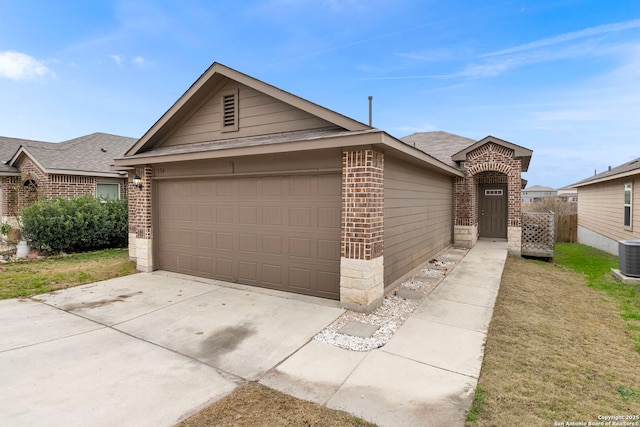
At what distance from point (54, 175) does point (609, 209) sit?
77.8ft

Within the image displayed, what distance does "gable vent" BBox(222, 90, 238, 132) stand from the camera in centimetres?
717

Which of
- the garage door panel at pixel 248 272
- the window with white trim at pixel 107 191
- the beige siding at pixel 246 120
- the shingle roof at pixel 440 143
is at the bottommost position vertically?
the garage door panel at pixel 248 272

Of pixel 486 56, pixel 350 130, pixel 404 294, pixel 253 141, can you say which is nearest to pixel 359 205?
pixel 350 130

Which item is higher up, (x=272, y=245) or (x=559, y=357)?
(x=272, y=245)

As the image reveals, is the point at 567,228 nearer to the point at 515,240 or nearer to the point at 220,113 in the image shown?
the point at 515,240

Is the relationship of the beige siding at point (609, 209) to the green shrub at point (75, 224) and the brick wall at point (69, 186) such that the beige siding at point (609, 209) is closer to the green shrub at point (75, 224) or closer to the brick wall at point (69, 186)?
the green shrub at point (75, 224)

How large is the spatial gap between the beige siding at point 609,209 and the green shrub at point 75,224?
750 inches

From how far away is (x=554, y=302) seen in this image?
6.44 m

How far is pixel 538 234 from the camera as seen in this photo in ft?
38.1

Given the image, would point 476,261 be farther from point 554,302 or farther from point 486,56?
point 486,56

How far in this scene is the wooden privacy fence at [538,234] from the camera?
447 inches

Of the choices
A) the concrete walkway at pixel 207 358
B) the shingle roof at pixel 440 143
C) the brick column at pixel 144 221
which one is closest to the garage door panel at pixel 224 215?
the concrete walkway at pixel 207 358

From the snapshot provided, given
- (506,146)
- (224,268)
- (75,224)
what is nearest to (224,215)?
(224,268)

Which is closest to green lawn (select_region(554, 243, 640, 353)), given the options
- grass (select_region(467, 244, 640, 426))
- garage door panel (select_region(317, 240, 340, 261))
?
grass (select_region(467, 244, 640, 426))
